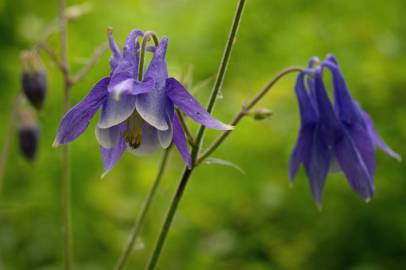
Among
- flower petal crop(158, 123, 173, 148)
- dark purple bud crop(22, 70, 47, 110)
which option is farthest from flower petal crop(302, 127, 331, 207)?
dark purple bud crop(22, 70, 47, 110)

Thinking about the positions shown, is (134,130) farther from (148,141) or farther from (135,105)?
(135,105)

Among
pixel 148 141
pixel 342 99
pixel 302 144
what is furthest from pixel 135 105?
pixel 342 99

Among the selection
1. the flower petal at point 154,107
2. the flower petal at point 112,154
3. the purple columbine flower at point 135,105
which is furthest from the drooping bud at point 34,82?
the flower petal at point 154,107

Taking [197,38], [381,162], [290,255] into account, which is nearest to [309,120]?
[290,255]

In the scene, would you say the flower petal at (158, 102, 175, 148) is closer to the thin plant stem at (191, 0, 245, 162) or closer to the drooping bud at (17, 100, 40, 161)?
the thin plant stem at (191, 0, 245, 162)

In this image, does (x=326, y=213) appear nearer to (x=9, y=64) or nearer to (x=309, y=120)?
(x=309, y=120)

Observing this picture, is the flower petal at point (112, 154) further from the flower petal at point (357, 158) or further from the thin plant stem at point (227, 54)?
the flower petal at point (357, 158)
